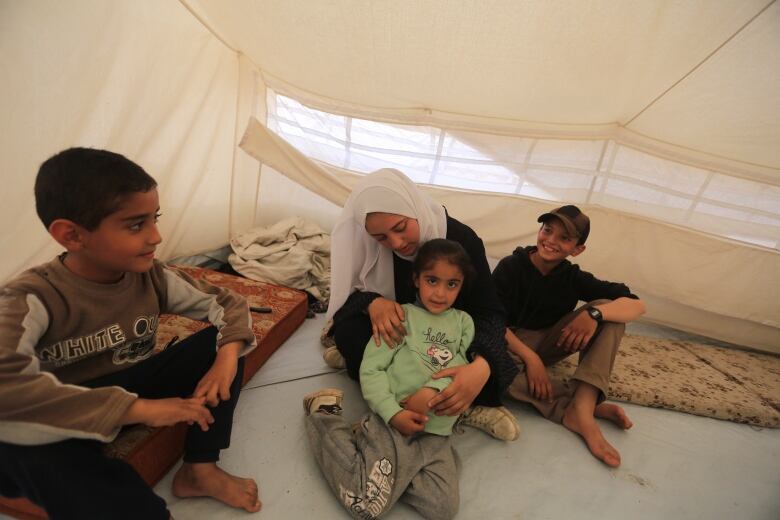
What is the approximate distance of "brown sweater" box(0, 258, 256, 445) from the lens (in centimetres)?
55

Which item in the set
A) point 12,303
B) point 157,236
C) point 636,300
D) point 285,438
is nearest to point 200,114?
point 157,236

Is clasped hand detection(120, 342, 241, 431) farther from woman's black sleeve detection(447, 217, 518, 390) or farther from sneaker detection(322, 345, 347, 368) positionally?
woman's black sleeve detection(447, 217, 518, 390)

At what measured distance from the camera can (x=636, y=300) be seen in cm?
126

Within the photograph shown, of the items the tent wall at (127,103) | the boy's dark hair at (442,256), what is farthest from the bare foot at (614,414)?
the tent wall at (127,103)

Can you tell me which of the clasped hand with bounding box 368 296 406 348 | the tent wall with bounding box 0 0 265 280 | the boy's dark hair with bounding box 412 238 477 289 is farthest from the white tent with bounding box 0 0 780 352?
the clasped hand with bounding box 368 296 406 348

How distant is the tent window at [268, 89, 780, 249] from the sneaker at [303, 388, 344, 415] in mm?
1432

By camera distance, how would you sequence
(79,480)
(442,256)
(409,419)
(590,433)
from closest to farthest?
1. (79,480)
2. (409,419)
3. (442,256)
4. (590,433)

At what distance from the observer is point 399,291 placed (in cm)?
132

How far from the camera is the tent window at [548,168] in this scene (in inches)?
72.4

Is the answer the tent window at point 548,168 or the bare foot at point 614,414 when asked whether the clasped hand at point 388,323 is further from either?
the tent window at point 548,168

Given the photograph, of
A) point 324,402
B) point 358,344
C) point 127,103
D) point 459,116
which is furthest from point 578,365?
point 127,103

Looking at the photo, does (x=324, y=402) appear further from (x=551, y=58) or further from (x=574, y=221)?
(x=551, y=58)

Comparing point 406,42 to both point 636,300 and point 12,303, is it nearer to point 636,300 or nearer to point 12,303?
point 636,300

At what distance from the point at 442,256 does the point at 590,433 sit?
0.76m
